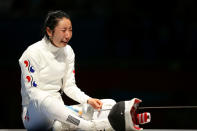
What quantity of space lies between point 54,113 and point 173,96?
1.73m

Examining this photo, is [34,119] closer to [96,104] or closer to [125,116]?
[96,104]

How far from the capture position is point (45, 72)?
2.26 m

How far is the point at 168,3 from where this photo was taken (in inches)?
154

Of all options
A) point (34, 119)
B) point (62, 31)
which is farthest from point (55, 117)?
point (62, 31)

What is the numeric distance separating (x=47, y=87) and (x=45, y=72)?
80 mm

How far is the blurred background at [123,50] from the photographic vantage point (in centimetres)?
359

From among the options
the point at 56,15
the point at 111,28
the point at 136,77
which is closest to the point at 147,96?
the point at 136,77

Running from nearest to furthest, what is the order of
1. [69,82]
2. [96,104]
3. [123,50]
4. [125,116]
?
[125,116] < [96,104] < [69,82] < [123,50]

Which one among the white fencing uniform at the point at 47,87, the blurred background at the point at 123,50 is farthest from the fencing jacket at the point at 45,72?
the blurred background at the point at 123,50

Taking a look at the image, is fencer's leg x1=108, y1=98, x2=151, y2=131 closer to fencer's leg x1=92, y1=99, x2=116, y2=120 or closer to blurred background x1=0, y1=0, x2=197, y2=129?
fencer's leg x1=92, y1=99, x2=116, y2=120

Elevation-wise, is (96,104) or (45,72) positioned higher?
(45,72)

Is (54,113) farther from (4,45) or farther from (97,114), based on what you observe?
(4,45)

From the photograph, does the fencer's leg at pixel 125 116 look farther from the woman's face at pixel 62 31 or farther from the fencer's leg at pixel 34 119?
the woman's face at pixel 62 31

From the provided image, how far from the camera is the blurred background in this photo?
3.59 metres
